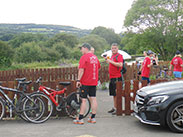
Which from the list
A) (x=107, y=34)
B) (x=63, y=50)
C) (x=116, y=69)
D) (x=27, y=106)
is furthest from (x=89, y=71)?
(x=107, y=34)

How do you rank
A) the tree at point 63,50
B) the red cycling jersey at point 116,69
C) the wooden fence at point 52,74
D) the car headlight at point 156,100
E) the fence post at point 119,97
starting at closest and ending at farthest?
the car headlight at point 156,100 → the fence post at point 119,97 → the red cycling jersey at point 116,69 → the wooden fence at point 52,74 → the tree at point 63,50

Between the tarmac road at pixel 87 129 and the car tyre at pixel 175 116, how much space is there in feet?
0.47

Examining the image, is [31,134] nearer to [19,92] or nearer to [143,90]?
[19,92]

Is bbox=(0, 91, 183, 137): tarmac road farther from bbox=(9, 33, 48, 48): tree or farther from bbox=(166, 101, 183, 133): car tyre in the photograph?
bbox=(9, 33, 48, 48): tree

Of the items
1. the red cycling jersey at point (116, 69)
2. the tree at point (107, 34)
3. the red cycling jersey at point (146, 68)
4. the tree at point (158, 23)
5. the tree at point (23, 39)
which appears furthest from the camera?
the tree at point (107, 34)

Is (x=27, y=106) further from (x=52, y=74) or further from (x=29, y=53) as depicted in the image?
(x=29, y=53)

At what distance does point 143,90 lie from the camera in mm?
5730

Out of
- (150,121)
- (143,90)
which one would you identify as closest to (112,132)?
(150,121)

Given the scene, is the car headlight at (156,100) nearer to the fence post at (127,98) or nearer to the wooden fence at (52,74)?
the fence post at (127,98)

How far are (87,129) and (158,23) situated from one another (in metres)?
30.7

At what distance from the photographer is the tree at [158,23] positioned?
105 feet

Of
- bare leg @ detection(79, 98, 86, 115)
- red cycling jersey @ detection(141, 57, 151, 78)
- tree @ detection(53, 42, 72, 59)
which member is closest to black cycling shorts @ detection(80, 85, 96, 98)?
bare leg @ detection(79, 98, 86, 115)

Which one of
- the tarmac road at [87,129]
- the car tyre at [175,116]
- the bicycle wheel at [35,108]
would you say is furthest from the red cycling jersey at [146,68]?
the bicycle wheel at [35,108]

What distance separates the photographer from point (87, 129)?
5.45 meters
